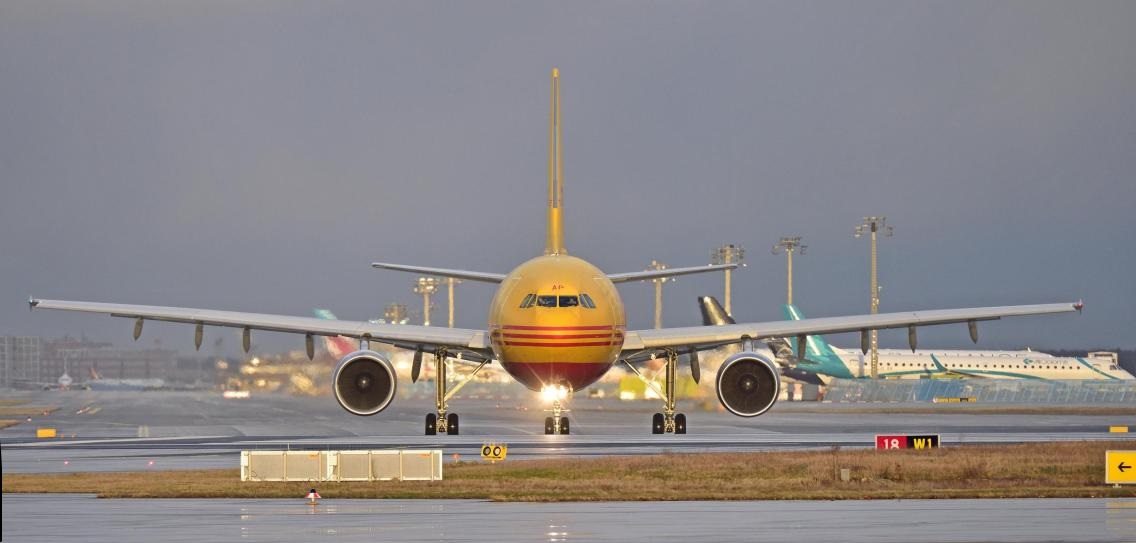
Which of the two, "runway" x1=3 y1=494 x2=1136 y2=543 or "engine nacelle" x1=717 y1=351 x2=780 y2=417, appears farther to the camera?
"engine nacelle" x1=717 y1=351 x2=780 y2=417

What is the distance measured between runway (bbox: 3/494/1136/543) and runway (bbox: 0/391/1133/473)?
488 inches

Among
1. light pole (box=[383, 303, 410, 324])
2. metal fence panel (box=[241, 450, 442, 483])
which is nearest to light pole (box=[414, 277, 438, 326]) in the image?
light pole (box=[383, 303, 410, 324])

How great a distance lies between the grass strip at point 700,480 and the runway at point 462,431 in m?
4.66

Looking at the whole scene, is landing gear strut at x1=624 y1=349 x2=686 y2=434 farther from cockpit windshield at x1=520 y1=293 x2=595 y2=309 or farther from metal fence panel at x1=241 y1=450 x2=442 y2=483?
metal fence panel at x1=241 y1=450 x2=442 y2=483

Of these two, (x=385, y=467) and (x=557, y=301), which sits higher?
(x=557, y=301)

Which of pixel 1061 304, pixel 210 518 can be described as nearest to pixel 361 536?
pixel 210 518

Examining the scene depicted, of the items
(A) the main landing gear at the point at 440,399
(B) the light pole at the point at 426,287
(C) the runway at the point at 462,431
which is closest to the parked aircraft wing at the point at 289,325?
(A) the main landing gear at the point at 440,399

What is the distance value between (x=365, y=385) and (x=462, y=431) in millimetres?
13398

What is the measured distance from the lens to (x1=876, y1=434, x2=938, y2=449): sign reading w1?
44184 mm

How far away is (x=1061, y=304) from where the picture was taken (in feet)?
153

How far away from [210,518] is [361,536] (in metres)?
4.07

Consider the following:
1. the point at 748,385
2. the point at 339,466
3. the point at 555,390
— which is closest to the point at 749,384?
the point at 748,385

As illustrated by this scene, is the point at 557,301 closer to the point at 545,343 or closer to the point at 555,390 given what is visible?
the point at 545,343

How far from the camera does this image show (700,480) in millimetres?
33219
